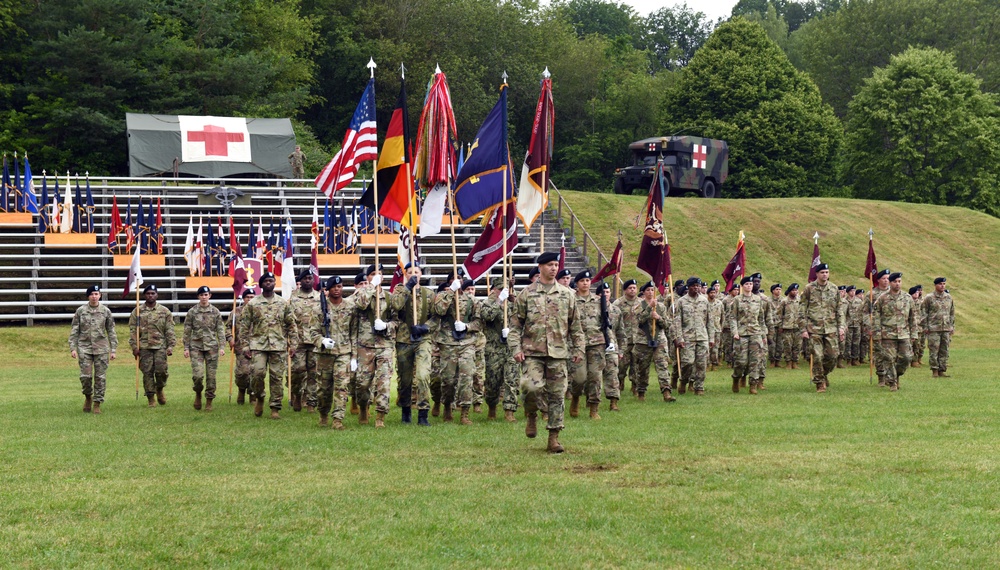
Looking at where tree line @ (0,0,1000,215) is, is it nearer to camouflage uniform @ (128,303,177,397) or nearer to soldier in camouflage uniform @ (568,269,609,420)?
camouflage uniform @ (128,303,177,397)

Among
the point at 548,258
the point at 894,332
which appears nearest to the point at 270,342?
the point at 548,258

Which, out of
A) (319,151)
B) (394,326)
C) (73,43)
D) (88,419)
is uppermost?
(73,43)

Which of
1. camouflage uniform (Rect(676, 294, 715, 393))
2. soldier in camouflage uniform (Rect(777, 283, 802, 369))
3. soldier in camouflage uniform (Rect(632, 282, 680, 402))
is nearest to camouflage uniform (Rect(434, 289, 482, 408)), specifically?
soldier in camouflage uniform (Rect(632, 282, 680, 402))

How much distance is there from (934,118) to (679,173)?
18.8 meters

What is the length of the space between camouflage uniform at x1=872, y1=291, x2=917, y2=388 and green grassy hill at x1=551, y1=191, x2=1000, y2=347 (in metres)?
17.7

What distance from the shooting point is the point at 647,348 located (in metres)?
19.0

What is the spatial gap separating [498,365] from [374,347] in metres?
2.04

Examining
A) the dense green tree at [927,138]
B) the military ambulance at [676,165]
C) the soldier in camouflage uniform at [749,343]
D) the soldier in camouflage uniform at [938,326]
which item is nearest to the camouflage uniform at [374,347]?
the soldier in camouflage uniform at [749,343]

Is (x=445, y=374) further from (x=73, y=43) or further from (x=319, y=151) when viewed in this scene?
(x=319, y=151)

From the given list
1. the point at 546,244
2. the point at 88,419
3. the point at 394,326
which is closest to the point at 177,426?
the point at 88,419

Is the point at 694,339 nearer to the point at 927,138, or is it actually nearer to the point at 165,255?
the point at 165,255

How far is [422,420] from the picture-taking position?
15352 millimetres

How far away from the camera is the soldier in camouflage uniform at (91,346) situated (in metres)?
17.9

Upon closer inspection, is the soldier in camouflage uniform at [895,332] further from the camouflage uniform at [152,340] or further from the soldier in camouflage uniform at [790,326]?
the camouflage uniform at [152,340]
